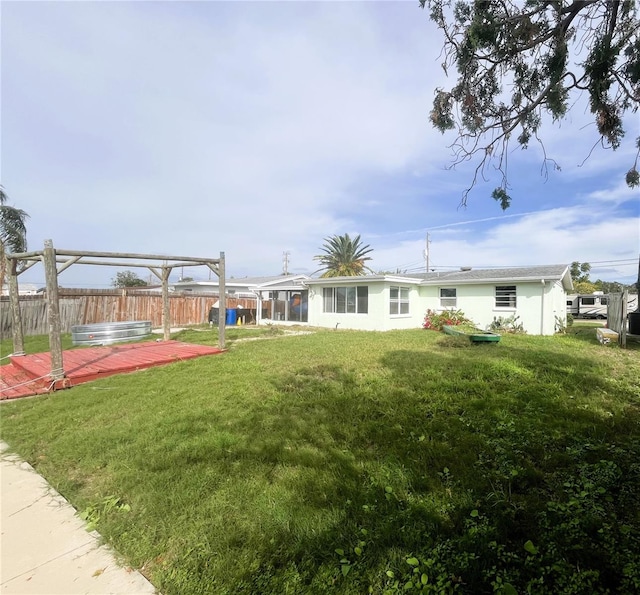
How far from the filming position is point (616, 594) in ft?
5.38

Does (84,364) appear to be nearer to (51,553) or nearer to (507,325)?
(51,553)

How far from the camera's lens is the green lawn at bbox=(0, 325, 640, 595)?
1.91 m

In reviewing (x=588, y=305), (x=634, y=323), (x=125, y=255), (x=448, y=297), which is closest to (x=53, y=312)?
(x=125, y=255)

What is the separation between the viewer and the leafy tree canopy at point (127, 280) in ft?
116

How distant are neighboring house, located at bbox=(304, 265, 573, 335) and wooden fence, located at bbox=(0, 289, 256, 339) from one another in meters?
6.87

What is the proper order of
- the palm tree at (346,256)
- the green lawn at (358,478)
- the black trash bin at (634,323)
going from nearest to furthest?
the green lawn at (358,478), the black trash bin at (634,323), the palm tree at (346,256)

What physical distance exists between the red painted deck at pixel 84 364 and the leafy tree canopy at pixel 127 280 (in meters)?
29.5

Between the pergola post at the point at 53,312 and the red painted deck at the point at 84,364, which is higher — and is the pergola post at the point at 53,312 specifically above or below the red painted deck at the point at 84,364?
above

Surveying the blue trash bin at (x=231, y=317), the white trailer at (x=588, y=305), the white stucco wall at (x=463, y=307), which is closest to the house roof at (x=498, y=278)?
the white stucco wall at (x=463, y=307)

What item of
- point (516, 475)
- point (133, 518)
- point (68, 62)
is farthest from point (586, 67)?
point (68, 62)

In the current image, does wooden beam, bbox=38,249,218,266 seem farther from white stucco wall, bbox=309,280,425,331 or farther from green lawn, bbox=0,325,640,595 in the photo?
white stucco wall, bbox=309,280,425,331

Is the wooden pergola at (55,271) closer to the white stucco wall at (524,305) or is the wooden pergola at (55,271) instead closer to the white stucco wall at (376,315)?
the white stucco wall at (376,315)

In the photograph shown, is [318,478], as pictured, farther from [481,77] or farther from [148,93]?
[148,93]

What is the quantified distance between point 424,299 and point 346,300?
418cm
